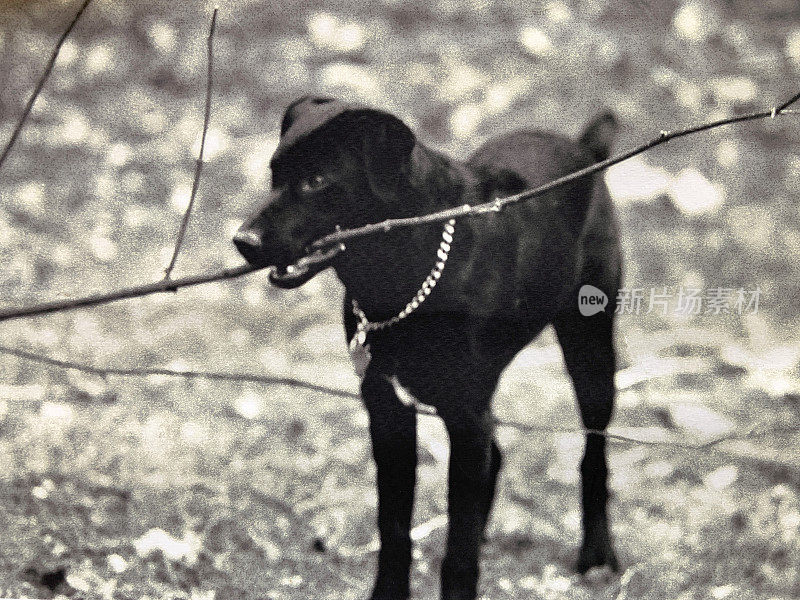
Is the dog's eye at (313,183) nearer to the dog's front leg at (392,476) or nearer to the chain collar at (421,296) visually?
the chain collar at (421,296)

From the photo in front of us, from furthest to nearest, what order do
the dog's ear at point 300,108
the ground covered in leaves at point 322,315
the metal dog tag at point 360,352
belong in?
1. the ground covered in leaves at point 322,315
2. the metal dog tag at point 360,352
3. the dog's ear at point 300,108

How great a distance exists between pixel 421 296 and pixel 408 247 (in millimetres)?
80

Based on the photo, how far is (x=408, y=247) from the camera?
4.28ft

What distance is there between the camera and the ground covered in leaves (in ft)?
5.09

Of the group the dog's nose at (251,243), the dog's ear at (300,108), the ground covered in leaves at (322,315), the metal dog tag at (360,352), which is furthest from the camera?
the ground covered in leaves at (322,315)

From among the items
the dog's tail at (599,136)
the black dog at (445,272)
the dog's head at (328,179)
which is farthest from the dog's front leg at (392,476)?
the dog's tail at (599,136)

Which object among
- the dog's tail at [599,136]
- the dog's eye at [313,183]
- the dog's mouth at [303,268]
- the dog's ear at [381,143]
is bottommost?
the dog's mouth at [303,268]

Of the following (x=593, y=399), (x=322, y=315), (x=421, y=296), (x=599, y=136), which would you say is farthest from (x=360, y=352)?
(x=599, y=136)

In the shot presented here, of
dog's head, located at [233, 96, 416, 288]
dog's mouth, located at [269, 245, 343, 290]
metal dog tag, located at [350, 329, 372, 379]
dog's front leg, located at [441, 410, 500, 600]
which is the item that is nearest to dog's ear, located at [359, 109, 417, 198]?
dog's head, located at [233, 96, 416, 288]

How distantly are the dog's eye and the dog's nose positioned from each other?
0.31 ft

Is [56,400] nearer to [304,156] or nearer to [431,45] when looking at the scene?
[304,156]

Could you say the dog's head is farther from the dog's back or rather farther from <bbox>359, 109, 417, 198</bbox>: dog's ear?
the dog's back

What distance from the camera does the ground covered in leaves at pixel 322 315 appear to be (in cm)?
155

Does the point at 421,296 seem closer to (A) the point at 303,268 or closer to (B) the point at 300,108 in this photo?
(A) the point at 303,268
